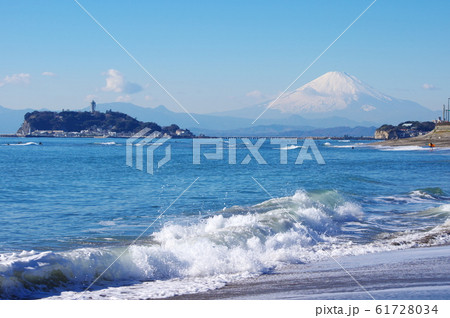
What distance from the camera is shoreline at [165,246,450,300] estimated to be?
25.1ft

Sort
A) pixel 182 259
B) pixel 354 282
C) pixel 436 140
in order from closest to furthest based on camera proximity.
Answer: pixel 354 282 < pixel 182 259 < pixel 436 140

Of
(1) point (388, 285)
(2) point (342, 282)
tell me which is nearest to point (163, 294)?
(2) point (342, 282)

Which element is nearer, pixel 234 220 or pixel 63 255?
pixel 63 255

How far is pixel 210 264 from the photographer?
32.4 feet

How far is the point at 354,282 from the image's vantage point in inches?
329

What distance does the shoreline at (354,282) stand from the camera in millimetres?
7660

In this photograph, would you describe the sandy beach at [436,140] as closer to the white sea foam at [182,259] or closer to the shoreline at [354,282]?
the white sea foam at [182,259]

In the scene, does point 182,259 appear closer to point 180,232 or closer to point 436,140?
point 180,232

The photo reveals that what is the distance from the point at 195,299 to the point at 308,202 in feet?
39.6

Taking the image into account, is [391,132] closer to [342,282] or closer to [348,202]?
[348,202]

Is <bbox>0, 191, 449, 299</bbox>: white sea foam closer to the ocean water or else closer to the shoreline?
the ocean water

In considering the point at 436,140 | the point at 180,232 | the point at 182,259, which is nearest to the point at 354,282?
the point at 182,259

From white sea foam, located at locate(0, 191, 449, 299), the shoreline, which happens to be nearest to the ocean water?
white sea foam, located at locate(0, 191, 449, 299)

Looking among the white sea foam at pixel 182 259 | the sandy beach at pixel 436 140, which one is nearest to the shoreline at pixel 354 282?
the white sea foam at pixel 182 259
